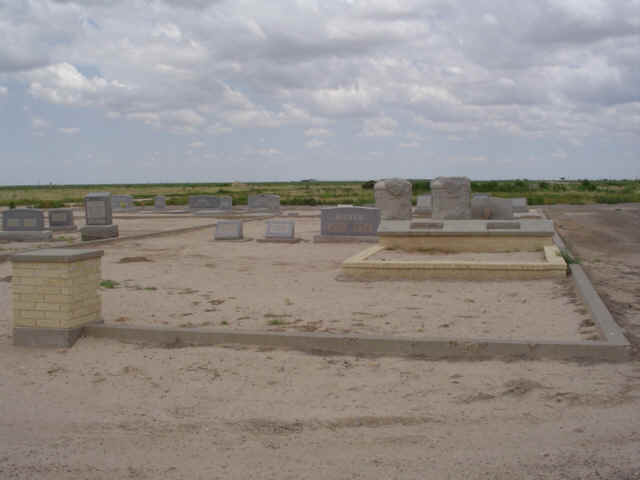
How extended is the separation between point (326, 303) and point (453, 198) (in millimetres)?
9908

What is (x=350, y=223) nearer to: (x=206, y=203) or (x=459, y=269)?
(x=459, y=269)

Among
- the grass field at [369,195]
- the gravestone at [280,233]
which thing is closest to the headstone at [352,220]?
the gravestone at [280,233]

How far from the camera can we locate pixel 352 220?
18.4 m

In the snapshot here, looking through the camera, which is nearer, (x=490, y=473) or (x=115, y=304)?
(x=490, y=473)

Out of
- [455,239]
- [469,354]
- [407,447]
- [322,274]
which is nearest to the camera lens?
[407,447]

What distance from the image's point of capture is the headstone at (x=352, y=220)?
18.3 meters

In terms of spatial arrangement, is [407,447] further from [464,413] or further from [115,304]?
[115,304]

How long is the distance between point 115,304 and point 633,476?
7.19m

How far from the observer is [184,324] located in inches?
315

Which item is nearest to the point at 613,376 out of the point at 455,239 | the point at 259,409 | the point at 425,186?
the point at 259,409

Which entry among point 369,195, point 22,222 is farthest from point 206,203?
point 369,195

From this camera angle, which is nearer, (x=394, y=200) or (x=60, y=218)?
(x=394, y=200)

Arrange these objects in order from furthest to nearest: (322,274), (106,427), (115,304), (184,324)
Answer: (322,274) < (115,304) < (184,324) < (106,427)

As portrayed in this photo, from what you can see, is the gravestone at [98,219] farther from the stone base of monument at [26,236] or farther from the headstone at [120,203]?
the headstone at [120,203]
